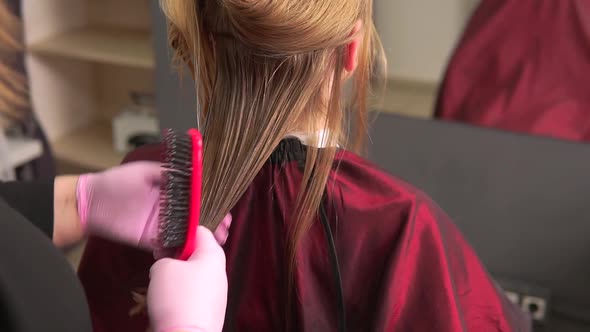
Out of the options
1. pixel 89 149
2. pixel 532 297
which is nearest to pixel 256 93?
pixel 532 297

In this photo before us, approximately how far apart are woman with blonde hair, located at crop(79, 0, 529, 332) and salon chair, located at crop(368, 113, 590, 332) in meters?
0.78

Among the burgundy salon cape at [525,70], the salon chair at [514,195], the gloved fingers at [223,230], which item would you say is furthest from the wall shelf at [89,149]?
the gloved fingers at [223,230]

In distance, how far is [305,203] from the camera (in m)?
0.82

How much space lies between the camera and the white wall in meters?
1.50

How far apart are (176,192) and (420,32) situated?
3.31 ft

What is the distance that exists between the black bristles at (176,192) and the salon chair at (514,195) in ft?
3.45

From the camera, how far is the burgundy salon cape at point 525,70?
4.75 feet

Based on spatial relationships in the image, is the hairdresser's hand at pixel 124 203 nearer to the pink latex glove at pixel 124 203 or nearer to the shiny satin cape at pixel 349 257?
the pink latex glove at pixel 124 203

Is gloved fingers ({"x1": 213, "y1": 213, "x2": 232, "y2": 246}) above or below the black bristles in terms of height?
below

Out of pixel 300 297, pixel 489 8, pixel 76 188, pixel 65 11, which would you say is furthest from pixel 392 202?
pixel 65 11

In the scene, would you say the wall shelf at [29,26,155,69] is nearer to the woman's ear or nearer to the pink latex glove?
the pink latex glove

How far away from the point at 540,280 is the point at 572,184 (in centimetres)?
29

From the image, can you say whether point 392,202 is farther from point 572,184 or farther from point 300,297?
point 572,184

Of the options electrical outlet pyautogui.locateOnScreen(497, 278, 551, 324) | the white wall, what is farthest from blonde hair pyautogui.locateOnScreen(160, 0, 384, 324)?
electrical outlet pyautogui.locateOnScreen(497, 278, 551, 324)
